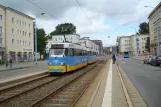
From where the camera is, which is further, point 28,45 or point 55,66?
point 28,45

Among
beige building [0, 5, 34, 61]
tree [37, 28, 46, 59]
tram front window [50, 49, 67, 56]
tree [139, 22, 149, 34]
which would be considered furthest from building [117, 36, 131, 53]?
tram front window [50, 49, 67, 56]

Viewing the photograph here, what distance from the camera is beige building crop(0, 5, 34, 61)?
189ft

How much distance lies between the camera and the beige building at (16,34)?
189ft

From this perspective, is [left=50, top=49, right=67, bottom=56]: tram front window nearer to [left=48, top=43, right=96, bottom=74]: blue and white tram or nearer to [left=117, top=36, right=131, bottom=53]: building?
[left=48, top=43, right=96, bottom=74]: blue and white tram

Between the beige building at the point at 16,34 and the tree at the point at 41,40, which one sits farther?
the tree at the point at 41,40

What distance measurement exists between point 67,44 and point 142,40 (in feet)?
389

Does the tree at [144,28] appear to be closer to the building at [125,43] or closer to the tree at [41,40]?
the building at [125,43]

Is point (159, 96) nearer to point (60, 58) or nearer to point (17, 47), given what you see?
point (60, 58)

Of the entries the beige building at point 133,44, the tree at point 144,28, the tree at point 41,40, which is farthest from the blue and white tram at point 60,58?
the tree at point 144,28

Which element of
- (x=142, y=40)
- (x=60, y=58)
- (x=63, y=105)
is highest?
(x=142, y=40)

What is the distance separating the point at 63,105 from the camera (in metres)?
8.67

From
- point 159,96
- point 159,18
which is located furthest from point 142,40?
point 159,96

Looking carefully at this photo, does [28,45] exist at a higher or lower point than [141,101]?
higher

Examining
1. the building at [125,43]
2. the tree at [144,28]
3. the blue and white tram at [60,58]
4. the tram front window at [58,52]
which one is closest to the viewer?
the blue and white tram at [60,58]
